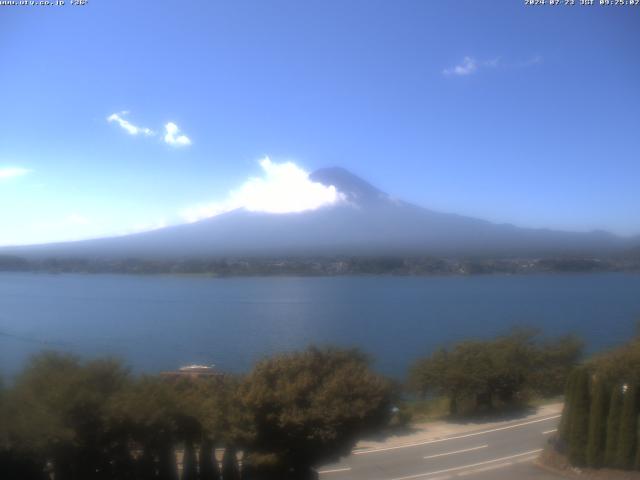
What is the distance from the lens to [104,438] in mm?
5492

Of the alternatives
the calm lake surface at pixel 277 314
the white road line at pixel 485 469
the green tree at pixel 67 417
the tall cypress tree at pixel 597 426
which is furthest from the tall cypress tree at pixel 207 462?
the tall cypress tree at pixel 597 426

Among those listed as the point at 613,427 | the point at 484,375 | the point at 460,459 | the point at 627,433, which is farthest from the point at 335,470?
the point at 484,375

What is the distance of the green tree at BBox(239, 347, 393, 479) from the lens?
252 inches

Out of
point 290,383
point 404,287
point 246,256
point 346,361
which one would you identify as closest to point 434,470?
point 346,361

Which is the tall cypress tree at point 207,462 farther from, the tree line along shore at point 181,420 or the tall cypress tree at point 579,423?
the tall cypress tree at point 579,423

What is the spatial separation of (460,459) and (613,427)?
7.42 feet

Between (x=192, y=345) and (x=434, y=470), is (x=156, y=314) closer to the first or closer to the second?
(x=192, y=345)

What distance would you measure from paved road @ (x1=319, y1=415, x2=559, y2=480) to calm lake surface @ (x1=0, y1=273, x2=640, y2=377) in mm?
3872

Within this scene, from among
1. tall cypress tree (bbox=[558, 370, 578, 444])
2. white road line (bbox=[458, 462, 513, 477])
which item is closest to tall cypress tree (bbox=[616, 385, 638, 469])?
tall cypress tree (bbox=[558, 370, 578, 444])

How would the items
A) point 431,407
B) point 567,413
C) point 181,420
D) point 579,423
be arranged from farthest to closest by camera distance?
point 431,407 < point 567,413 < point 579,423 < point 181,420

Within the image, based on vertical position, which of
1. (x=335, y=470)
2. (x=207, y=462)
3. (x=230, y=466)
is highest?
(x=207, y=462)

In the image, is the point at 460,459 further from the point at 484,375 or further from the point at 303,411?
the point at 484,375

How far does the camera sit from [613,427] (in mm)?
6938

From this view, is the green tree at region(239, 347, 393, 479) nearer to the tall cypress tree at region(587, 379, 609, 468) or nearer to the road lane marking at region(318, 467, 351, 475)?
the road lane marking at region(318, 467, 351, 475)
